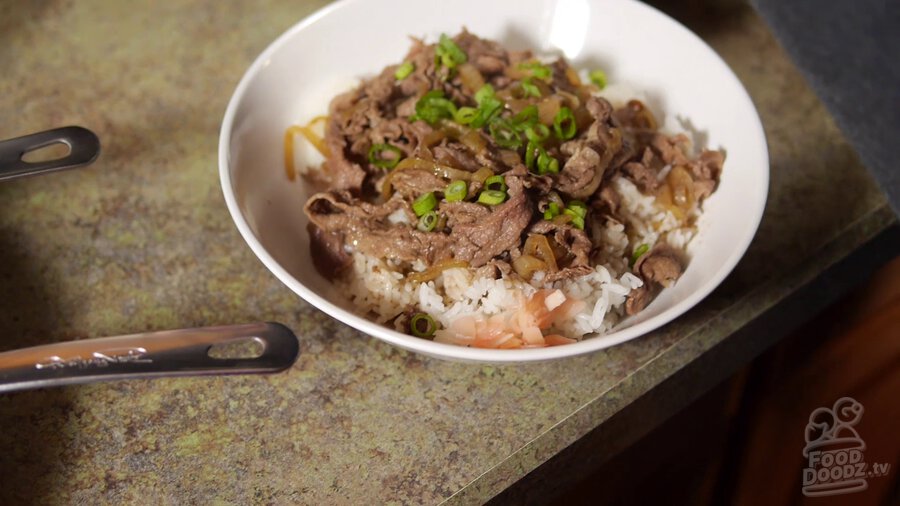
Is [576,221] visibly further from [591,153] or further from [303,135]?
[303,135]

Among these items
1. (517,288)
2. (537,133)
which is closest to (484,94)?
(537,133)

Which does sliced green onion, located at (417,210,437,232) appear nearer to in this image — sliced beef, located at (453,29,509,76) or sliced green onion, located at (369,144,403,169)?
sliced green onion, located at (369,144,403,169)

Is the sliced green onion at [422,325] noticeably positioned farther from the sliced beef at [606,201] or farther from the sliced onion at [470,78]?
the sliced onion at [470,78]

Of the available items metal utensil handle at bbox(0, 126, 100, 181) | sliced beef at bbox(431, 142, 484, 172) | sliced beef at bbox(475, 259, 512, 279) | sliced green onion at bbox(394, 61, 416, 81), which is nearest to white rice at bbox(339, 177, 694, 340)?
sliced beef at bbox(475, 259, 512, 279)

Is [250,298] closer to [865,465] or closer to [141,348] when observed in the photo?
[141,348]

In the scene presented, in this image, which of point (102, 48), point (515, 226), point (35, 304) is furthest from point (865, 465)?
point (102, 48)

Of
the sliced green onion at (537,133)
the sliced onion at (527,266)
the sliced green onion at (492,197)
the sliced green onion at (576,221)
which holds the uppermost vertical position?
the sliced green onion at (537,133)

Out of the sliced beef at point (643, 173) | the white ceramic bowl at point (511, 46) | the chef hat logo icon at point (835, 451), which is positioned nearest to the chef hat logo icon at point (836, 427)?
the chef hat logo icon at point (835, 451)
